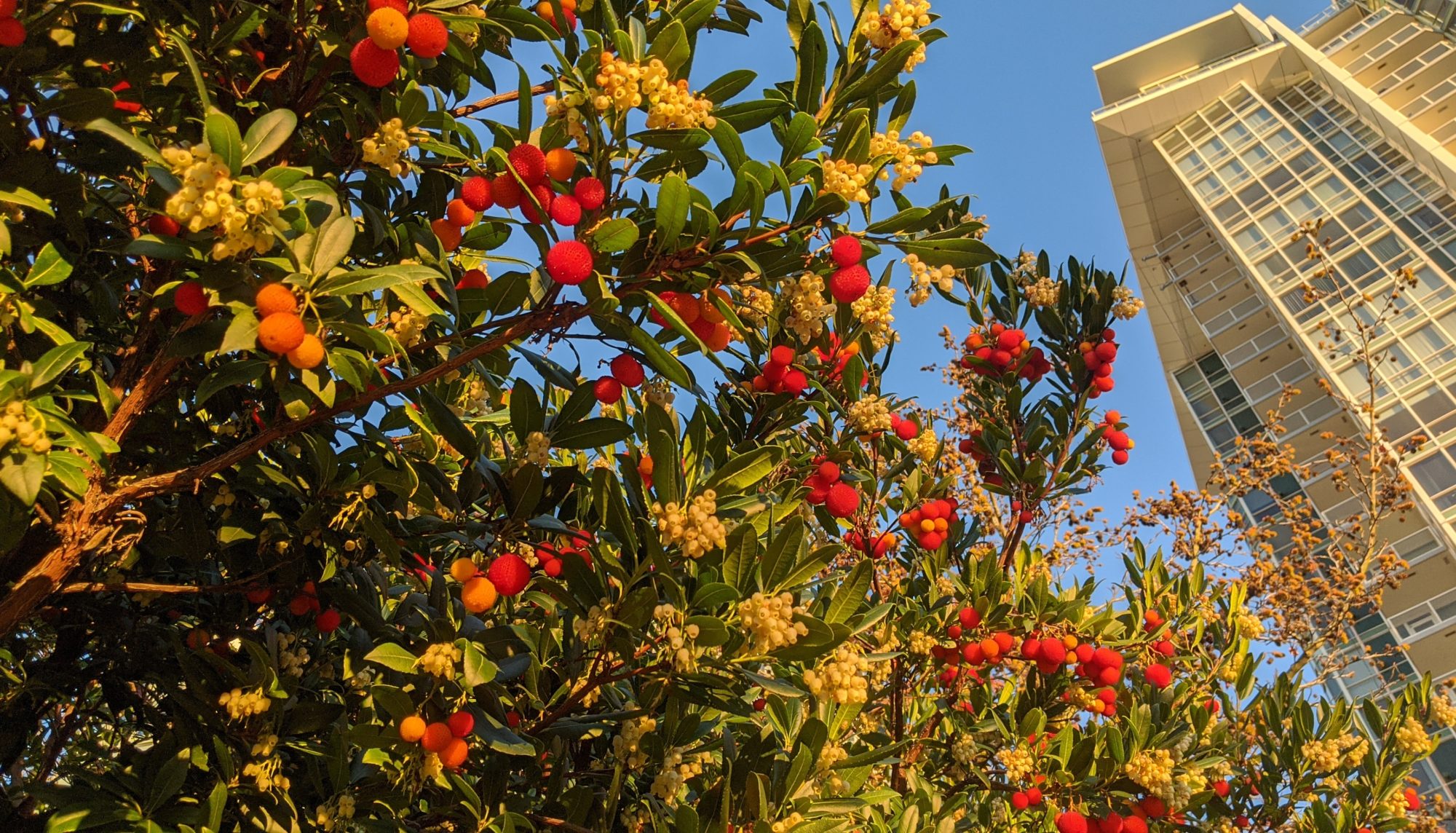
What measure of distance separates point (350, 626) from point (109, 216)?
4.37 feet

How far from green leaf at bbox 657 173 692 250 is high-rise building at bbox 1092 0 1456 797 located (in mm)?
21472

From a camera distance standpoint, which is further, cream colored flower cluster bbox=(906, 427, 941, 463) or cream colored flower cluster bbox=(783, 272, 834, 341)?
cream colored flower cluster bbox=(906, 427, 941, 463)

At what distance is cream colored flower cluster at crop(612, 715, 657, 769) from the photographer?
224cm

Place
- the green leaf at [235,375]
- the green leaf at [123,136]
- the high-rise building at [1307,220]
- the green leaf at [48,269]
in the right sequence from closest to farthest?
1. the green leaf at [123,136]
2. the green leaf at [235,375]
3. the green leaf at [48,269]
4. the high-rise building at [1307,220]

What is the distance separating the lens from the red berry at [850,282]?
211cm

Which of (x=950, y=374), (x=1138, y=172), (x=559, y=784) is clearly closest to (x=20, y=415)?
(x=559, y=784)

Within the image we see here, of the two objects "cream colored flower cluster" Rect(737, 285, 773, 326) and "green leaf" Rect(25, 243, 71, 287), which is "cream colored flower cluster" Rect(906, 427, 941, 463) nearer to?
"cream colored flower cluster" Rect(737, 285, 773, 326)

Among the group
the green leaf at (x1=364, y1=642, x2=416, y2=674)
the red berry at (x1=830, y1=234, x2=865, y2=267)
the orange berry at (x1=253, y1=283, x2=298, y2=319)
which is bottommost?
the green leaf at (x1=364, y1=642, x2=416, y2=674)

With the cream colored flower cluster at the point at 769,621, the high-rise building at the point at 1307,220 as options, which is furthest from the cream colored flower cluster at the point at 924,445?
the high-rise building at the point at 1307,220

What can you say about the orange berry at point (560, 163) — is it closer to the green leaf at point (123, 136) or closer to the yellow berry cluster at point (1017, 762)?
the green leaf at point (123, 136)

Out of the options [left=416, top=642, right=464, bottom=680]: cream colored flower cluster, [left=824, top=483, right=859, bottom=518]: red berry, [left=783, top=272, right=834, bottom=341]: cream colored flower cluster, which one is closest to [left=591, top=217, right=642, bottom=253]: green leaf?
[left=783, top=272, right=834, bottom=341]: cream colored flower cluster

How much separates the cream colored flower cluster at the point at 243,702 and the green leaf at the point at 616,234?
4.60 ft

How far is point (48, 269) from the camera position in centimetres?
186

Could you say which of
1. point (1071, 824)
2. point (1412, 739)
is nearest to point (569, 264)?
point (1071, 824)
